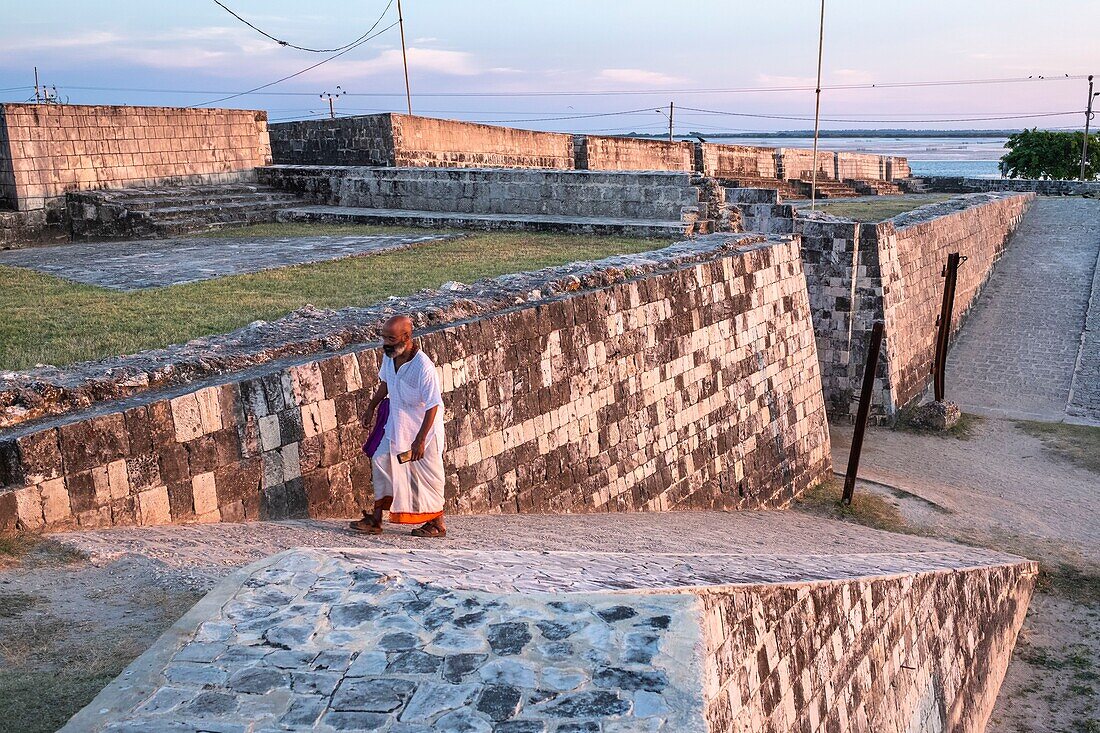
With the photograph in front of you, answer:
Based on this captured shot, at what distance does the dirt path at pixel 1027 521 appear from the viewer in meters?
8.16

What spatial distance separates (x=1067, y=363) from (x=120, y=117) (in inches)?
730

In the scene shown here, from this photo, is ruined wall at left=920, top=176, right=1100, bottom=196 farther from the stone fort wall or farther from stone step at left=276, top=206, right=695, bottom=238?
stone step at left=276, top=206, right=695, bottom=238

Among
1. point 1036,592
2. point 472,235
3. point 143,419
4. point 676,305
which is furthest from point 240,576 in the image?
point 472,235

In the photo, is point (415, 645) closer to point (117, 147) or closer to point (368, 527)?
point (368, 527)

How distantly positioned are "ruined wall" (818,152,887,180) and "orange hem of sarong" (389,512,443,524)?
31343mm

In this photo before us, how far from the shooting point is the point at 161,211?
575 inches

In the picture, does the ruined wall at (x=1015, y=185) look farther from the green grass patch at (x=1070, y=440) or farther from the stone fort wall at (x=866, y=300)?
the green grass patch at (x=1070, y=440)

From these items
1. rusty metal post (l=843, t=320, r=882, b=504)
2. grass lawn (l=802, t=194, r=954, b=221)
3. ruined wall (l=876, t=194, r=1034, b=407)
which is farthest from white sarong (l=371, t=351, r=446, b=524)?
grass lawn (l=802, t=194, r=954, b=221)

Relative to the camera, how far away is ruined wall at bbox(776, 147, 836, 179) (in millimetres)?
30719

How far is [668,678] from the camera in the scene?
10.6 ft

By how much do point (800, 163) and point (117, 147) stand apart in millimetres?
22824

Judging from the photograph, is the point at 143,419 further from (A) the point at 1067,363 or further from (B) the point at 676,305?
(A) the point at 1067,363

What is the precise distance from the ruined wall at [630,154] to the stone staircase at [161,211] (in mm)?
8681

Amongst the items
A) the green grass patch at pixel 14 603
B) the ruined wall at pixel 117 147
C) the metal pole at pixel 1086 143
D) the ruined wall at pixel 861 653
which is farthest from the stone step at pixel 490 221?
the metal pole at pixel 1086 143
